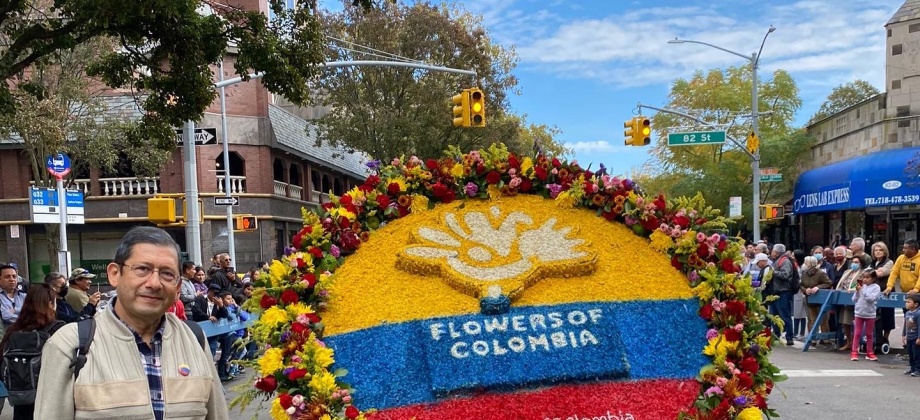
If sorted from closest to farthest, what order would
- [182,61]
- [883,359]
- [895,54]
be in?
[182,61] → [883,359] → [895,54]

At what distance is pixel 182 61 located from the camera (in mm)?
9227

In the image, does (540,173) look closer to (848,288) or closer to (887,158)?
(848,288)

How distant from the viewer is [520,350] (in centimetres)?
401

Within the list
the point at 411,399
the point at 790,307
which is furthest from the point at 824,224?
the point at 411,399

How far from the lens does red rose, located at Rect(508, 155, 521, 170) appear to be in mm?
5028

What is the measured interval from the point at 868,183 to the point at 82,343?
2294 centimetres

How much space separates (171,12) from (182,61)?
1.52 meters

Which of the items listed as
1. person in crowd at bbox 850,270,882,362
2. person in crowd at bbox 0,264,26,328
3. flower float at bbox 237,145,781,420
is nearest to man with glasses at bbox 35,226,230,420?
flower float at bbox 237,145,781,420

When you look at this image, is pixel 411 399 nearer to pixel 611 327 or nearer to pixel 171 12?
pixel 611 327

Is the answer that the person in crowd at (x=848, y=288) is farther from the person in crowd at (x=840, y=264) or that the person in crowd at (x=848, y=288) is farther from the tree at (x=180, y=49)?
the tree at (x=180, y=49)

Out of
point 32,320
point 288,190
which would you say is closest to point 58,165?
point 32,320

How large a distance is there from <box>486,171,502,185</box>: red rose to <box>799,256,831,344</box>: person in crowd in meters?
8.14

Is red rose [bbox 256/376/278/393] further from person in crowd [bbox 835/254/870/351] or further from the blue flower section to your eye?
person in crowd [bbox 835/254/870/351]

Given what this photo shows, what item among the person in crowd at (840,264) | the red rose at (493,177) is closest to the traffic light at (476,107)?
the person in crowd at (840,264)
